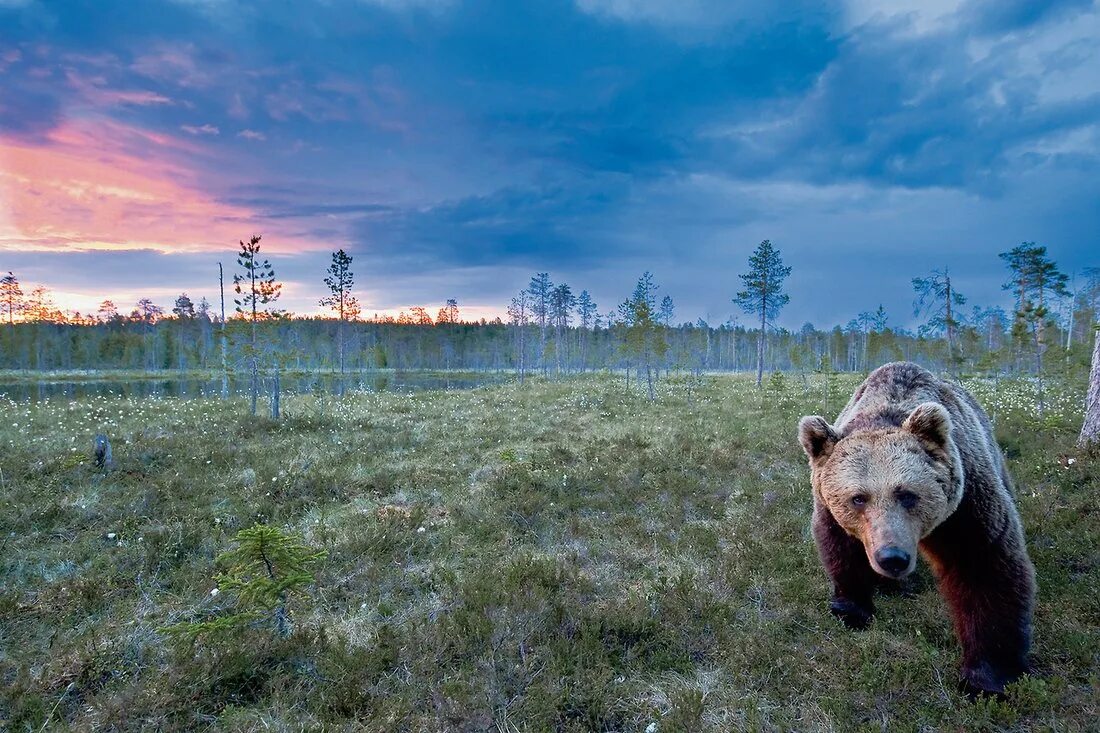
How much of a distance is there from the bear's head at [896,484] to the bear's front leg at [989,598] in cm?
52

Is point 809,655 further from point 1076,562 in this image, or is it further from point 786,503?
point 786,503

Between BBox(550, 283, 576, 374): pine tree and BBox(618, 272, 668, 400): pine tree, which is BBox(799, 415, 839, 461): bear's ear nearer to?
BBox(618, 272, 668, 400): pine tree

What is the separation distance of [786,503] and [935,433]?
5.17 meters

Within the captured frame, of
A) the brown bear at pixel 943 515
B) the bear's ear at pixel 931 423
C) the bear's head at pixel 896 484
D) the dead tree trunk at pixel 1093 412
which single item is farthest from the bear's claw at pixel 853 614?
the dead tree trunk at pixel 1093 412

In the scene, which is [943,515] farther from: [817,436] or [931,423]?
[817,436]

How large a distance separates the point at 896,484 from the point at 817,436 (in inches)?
28.4

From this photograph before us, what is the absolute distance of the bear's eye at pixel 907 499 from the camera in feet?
11.8

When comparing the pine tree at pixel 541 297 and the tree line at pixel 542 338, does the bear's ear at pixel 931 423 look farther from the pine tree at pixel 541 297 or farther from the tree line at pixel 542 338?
the pine tree at pixel 541 297

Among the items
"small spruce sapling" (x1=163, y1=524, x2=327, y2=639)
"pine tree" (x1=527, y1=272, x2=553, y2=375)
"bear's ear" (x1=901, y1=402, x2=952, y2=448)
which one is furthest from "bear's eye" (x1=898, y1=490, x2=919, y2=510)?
"pine tree" (x1=527, y1=272, x2=553, y2=375)

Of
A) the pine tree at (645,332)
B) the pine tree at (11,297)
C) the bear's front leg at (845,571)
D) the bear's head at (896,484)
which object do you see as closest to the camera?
the bear's head at (896,484)

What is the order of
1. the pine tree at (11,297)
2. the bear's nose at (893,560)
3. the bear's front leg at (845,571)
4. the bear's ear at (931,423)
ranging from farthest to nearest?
the pine tree at (11,297) → the bear's front leg at (845,571) → the bear's ear at (931,423) → the bear's nose at (893,560)

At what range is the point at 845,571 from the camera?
470cm

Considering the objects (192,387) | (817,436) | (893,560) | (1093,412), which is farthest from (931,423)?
Answer: (192,387)

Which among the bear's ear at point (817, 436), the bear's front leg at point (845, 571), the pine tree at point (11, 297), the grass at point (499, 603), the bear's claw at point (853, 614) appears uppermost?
the pine tree at point (11, 297)
